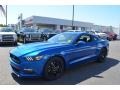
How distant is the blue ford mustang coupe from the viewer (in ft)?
17.0

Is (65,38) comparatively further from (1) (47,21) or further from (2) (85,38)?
(1) (47,21)

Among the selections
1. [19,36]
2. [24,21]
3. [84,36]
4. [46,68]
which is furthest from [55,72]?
[24,21]

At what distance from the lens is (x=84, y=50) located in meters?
6.90

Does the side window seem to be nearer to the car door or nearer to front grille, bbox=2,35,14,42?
the car door

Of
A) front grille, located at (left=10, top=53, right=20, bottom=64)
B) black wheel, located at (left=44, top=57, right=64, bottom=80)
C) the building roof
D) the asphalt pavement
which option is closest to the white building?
the building roof

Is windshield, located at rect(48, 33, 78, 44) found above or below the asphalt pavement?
above

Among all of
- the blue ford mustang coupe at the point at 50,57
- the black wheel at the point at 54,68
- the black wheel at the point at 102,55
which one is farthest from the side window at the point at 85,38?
the black wheel at the point at 54,68

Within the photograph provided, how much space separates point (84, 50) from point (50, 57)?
1.90 metres

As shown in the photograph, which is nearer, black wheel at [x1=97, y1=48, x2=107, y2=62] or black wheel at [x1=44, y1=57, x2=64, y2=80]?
black wheel at [x1=44, y1=57, x2=64, y2=80]

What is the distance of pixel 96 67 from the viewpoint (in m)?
7.34

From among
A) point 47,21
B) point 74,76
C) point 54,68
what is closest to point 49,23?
point 47,21

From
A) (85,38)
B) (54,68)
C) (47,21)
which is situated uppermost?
(47,21)
